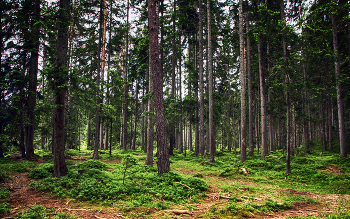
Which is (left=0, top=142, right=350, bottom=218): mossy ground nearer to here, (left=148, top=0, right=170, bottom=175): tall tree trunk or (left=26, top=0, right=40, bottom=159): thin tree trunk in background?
(left=148, top=0, right=170, bottom=175): tall tree trunk

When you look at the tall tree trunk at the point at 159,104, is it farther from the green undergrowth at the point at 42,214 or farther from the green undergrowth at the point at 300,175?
the green undergrowth at the point at 300,175

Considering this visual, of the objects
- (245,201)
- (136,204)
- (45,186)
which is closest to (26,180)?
(45,186)

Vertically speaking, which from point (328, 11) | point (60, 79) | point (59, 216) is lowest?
point (59, 216)

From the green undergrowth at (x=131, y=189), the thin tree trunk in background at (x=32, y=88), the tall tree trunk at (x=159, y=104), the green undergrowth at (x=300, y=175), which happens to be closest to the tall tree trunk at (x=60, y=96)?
the green undergrowth at (x=131, y=189)

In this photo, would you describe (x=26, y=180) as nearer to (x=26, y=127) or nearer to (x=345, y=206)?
(x=26, y=127)

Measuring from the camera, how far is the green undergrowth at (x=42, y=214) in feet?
14.7

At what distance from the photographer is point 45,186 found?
6.82 m

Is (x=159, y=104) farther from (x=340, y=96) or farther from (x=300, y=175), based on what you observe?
(x=340, y=96)

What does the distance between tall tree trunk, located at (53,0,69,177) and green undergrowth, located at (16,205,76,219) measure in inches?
145

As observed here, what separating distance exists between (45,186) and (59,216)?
115 inches

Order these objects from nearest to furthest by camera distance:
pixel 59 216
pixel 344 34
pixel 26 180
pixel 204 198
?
1. pixel 59 216
2. pixel 204 198
3. pixel 26 180
4. pixel 344 34

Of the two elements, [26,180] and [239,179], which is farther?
[239,179]

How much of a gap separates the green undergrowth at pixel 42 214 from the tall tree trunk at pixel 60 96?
368cm

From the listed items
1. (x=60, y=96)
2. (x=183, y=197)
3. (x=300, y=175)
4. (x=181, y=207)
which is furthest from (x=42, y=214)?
(x=300, y=175)
